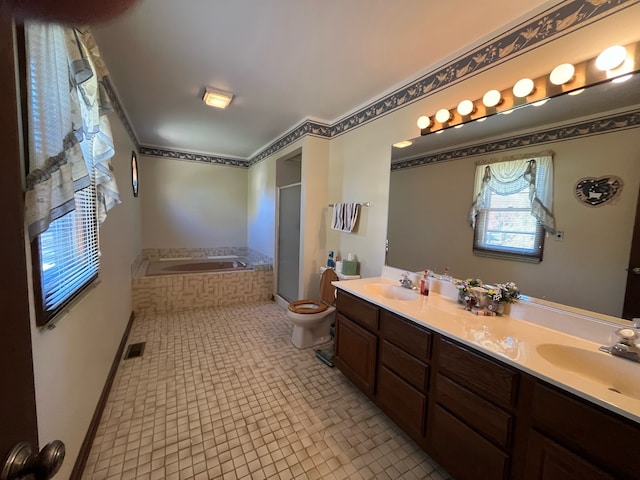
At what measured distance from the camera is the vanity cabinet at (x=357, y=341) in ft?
5.89

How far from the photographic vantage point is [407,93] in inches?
84.3

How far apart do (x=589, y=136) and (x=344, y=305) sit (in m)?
1.72

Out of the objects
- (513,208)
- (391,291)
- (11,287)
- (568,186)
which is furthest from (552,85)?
(11,287)

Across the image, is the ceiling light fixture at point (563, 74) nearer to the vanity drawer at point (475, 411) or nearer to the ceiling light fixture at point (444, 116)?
the ceiling light fixture at point (444, 116)

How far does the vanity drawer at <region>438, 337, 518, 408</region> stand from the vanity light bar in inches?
53.8

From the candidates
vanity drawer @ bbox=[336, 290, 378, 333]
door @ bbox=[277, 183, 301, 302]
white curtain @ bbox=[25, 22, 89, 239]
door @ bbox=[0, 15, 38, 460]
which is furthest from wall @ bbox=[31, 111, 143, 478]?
door @ bbox=[277, 183, 301, 302]

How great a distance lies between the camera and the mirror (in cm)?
118

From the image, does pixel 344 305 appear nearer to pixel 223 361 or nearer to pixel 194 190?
pixel 223 361

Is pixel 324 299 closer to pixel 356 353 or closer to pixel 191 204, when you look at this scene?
pixel 356 353

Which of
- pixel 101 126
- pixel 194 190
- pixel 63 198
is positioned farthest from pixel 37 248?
pixel 194 190

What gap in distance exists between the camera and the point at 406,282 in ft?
6.88

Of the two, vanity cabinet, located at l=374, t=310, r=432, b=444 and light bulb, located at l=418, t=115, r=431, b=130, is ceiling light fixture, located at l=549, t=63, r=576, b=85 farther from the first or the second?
vanity cabinet, located at l=374, t=310, r=432, b=444

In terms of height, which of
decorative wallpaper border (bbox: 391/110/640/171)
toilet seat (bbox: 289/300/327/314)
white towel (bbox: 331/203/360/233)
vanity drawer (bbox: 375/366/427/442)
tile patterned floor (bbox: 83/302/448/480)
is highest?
decorative wallpaper border (bbox: 391/110/640/171)

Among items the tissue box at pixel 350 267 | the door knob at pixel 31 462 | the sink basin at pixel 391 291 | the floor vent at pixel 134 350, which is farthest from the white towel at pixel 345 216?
the door knob at pixel 31 462
